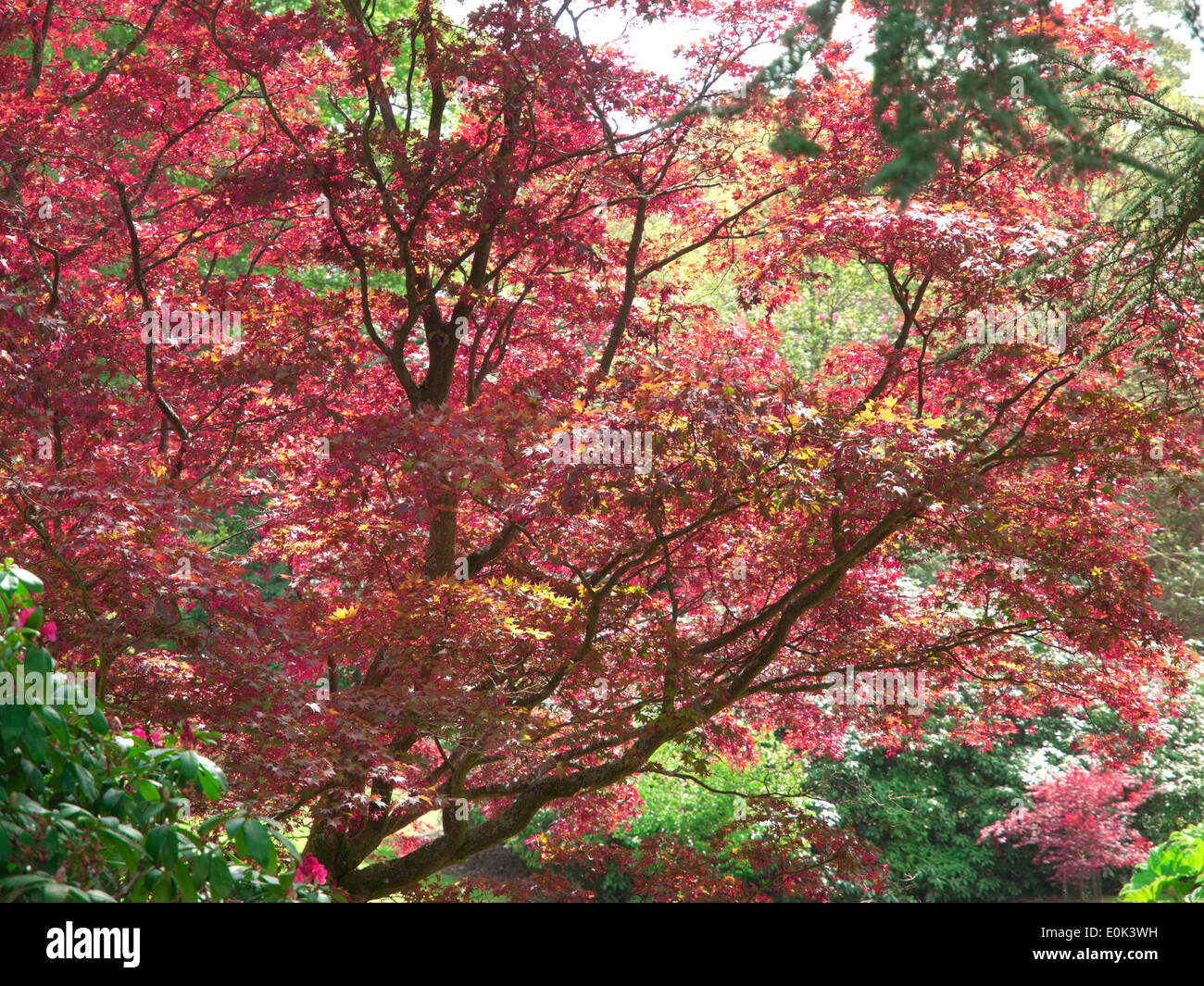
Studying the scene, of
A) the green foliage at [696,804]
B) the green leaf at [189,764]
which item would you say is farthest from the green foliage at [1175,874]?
the green foliage at [696,804]

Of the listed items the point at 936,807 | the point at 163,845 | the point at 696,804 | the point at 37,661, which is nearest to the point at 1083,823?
the point at 936,807

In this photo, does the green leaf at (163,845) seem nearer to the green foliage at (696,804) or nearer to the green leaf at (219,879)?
the green leaf at (219,879)

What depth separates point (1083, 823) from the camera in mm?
10750

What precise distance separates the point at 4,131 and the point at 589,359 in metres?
3.99

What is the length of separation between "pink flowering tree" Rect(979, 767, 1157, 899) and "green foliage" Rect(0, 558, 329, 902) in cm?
1042

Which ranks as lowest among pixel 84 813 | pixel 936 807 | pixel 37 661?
pixel 936 807

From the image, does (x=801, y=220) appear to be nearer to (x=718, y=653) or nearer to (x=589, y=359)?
(x=589, y=359)

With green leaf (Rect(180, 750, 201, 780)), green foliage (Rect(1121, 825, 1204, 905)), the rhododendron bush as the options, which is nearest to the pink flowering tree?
the rhododendron bush

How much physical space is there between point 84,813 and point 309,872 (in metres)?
0.61

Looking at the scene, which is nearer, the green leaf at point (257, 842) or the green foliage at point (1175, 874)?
the green leaf at point (257, 842)

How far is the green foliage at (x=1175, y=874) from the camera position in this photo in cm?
408

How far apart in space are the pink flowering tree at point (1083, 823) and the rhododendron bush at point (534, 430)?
3.07 m

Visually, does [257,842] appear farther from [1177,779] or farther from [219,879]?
[1177,779]

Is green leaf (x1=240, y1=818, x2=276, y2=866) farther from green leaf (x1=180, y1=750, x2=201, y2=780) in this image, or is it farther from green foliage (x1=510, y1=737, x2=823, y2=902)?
green foliage (x1=510, y1=737, x2=823, y2=902)
